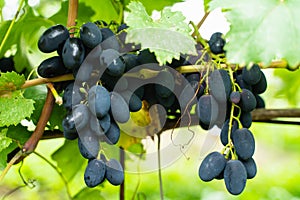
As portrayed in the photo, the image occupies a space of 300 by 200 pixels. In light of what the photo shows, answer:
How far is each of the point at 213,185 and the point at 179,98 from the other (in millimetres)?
1929

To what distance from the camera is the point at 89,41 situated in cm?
67

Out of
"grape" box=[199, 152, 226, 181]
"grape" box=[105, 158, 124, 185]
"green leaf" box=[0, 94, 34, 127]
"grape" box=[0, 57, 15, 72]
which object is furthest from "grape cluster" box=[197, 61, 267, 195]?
"grape" box=[0, 57, 15, 72]

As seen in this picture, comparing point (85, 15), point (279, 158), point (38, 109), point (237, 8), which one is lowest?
point (279, 158)

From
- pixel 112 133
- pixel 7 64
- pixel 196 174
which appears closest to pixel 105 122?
pixel 112 133

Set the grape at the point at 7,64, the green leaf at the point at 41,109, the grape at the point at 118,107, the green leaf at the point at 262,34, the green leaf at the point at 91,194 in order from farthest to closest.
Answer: the green leaf at the point at 91,194 → the grape at the point at 7,64 → the green leaf at the point at 41,109 → the grape at the point at 118,107 → the green leaf at the point at 262,34

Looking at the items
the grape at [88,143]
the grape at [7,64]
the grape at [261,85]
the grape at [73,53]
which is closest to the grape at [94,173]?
the grape at [88,143]

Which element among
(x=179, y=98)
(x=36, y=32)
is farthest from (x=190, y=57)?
(x=36, y=32)

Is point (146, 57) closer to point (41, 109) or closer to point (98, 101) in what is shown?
point (98, 101)

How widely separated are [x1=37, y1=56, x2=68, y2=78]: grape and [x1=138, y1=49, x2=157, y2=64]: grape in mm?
98

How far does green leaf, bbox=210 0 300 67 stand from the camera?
1.84 feet

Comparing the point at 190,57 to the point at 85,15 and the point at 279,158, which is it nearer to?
the point at 85,15

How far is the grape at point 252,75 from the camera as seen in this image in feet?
2.29

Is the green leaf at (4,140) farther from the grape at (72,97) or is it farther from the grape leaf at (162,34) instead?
the grape leaf at (162,34)

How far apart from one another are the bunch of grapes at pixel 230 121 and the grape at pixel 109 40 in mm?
127
